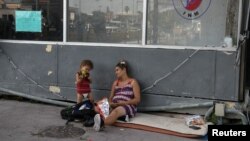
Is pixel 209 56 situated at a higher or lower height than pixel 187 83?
higher

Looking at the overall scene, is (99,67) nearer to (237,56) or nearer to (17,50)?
(17,50)

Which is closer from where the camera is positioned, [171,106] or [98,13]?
[171,106]

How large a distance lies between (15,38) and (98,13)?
1.58 metres

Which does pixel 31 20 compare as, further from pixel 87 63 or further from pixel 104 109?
pixel 104 109

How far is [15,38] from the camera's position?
7.41 meters

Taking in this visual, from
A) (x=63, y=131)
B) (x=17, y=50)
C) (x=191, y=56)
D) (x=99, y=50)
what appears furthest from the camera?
(x=17, y=50)

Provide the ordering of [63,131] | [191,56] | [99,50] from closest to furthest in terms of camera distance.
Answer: [63,131] → [191,56] → [99,50]

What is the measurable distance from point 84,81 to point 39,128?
3.42 ft

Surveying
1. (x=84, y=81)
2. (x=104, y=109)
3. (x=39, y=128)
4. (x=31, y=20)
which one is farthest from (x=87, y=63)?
(x=31, y=20)

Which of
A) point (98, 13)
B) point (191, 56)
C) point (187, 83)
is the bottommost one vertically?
point (187, 83)

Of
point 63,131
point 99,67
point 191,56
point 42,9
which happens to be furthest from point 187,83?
point 42,9

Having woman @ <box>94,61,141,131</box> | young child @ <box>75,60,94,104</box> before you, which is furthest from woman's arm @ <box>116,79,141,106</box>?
young child @ <box>75,60,94,104</box>

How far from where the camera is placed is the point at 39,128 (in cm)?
602

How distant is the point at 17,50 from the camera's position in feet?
24.2
